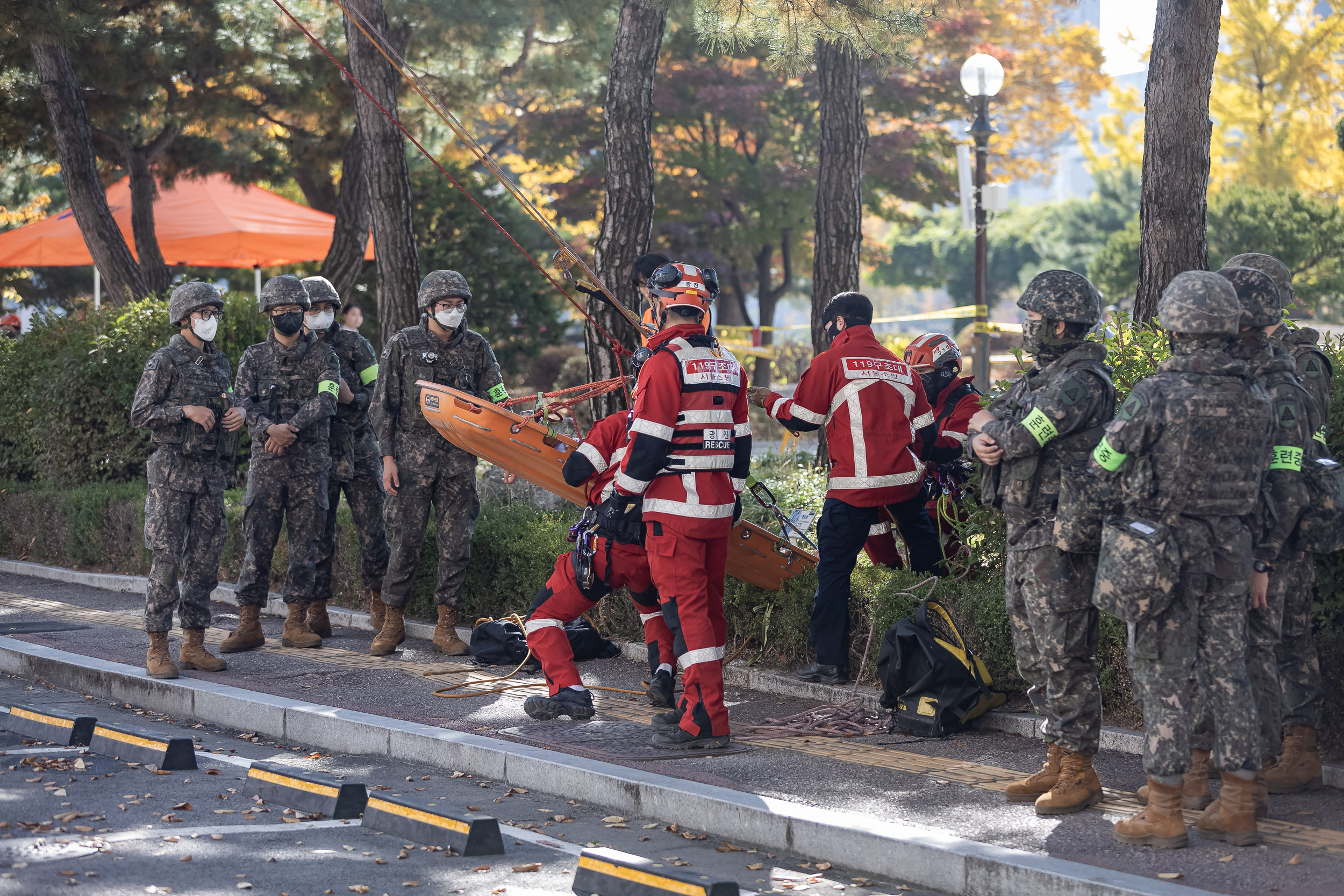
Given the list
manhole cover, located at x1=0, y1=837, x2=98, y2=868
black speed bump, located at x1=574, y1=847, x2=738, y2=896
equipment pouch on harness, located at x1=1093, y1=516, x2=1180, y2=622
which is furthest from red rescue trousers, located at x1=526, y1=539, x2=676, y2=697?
equipment pouch on harness, located at x1=1093, y1=516, x2=1180, y2=622

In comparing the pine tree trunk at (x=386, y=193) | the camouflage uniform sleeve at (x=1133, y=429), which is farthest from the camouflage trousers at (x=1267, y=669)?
the pine tree trunk at (x=386, y=193)

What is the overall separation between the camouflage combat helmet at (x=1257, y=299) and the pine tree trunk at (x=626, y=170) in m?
5.44

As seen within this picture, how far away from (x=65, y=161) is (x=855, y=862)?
13018mm

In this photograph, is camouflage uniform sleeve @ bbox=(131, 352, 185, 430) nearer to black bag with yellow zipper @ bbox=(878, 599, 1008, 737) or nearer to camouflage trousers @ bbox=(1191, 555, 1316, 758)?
black bag with yellow zipper @ bbox=(878, 599, 1008, 737)

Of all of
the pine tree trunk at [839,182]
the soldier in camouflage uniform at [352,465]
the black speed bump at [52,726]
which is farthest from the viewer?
the pine tree trunk at [839,182]

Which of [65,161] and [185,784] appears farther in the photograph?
[65,161]

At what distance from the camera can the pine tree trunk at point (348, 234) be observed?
16312 mm

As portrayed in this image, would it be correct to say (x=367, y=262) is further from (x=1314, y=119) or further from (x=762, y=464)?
(x=1314, y=119)

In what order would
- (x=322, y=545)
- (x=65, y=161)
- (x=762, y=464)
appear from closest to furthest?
(x=322, y=545) → (x=762, y=464) → (x=65, y=161)

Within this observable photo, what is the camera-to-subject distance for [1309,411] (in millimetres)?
5301

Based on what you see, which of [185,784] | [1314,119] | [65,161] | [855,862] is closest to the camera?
[855,862]

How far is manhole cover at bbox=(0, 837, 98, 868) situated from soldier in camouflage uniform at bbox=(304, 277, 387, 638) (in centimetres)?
404

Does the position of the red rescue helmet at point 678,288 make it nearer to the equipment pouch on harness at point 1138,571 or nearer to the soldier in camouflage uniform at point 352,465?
the equipment pouch on harness at point 1138,571

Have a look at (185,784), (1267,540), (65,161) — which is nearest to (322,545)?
(185,784)
